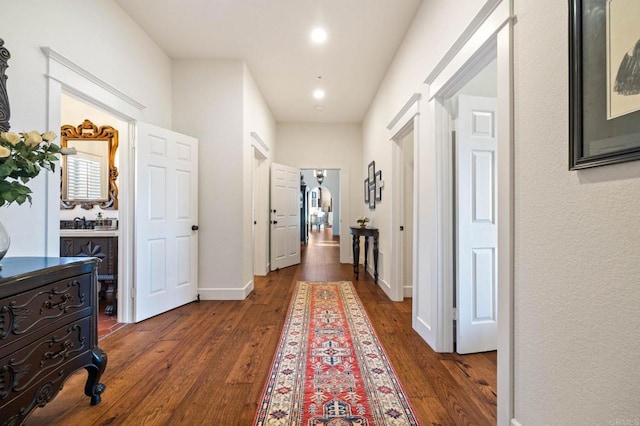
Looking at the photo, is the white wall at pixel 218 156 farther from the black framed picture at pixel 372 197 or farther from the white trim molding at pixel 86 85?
the black framed picture at pixel 372 197

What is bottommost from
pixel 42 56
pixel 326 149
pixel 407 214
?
pixel 407 214

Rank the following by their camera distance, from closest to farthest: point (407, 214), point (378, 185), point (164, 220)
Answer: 1. point (164, 220)
2. point (407, 214)
3. point (378, 185)

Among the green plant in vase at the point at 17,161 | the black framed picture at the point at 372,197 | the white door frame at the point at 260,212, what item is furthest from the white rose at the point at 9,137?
the black framed picture at the point at 372,197

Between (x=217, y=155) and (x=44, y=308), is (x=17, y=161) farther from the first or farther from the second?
(x=217, y=155)

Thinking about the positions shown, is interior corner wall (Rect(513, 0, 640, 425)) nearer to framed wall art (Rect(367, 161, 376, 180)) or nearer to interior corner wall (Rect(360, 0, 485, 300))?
interior corner wall (Rect(360, 0, 485, 300))

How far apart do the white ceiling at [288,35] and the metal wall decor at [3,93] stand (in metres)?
1.36

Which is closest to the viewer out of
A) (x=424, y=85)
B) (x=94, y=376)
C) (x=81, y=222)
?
(x=94, y=376)

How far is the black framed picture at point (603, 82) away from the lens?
85cm

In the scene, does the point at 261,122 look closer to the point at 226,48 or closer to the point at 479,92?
the point at 226,48

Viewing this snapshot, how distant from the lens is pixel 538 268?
1.22m

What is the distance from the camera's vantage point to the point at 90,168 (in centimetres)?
356

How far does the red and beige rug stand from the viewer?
1.57 metres

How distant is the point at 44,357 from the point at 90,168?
9.46ft

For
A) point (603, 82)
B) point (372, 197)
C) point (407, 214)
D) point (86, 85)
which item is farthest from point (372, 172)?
point (603, 82)
